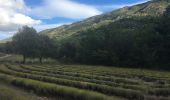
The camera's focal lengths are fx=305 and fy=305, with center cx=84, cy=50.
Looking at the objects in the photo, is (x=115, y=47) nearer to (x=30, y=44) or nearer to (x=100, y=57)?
(x=100, y=57)

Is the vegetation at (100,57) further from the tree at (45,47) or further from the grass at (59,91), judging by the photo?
the grass at (59,91)

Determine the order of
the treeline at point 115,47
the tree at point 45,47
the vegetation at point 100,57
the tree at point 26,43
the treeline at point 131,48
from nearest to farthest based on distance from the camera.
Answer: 1. the vegetation at point 100,57
2. the treeline at point 131,48
3. the treeline at point 115,47
4. the tree at point 26,43
5. the tree at point 45,47

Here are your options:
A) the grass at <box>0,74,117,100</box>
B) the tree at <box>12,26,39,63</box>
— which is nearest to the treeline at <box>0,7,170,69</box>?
the tree at <box>12,26,39,63</box>

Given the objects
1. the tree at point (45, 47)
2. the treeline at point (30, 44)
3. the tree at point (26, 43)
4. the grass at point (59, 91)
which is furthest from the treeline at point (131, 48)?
the grass at point (59, 91)

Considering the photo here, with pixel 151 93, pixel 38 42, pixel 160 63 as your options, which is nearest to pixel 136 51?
pixel 160 63

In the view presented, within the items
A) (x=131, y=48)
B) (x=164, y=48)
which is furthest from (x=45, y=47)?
(x=164, y=48)

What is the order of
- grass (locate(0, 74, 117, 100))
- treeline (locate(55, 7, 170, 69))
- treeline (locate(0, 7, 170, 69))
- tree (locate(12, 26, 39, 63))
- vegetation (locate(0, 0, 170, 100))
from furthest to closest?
tree (locate(12, 26, 39, 63)), treeline (locate(0, 7, 170, 69)), treeline (locate(55, 7, 170, 69)), vegetation (locate(0, 0, 170, 100)), grass (locate(0, 74, 117, 100))

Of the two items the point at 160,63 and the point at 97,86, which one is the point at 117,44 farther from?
the point at 97,86

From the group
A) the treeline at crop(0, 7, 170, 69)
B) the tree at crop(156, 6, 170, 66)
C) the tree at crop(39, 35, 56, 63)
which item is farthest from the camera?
the tree at crop(39, 35, 56, 63)

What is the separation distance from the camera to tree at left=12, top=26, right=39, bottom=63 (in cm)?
10244

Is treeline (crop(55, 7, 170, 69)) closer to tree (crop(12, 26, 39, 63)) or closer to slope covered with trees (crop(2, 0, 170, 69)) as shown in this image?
slope covered with trees (crop(2, 0, 170, 69))

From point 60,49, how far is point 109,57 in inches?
1259

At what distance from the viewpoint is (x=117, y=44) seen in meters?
94.4

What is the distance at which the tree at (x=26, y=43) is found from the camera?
102 metres
